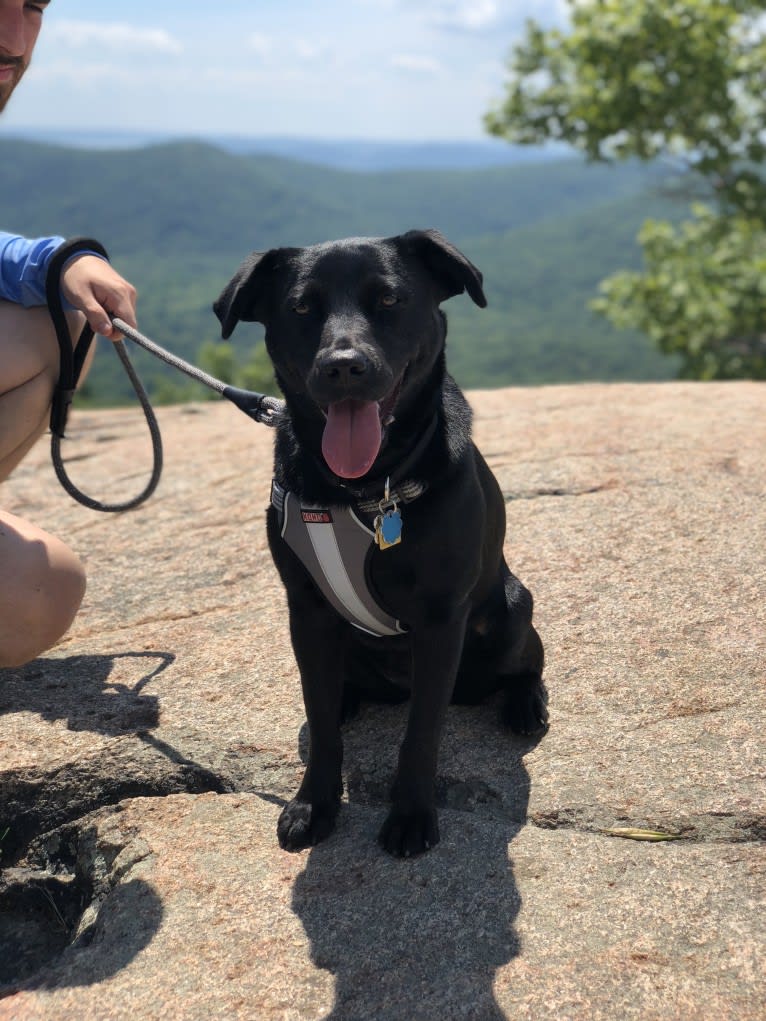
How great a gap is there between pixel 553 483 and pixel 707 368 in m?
10.1

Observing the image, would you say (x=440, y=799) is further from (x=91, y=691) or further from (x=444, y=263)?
(x=444, y=263)

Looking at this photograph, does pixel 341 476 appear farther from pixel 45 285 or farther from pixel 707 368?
pixel 707 368

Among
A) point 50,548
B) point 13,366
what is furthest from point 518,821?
point 13,366

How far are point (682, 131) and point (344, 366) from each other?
1289 cm

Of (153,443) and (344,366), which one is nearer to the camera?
(344,366)

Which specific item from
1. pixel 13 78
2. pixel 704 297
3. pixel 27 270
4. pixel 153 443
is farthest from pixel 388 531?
pixel 704 297

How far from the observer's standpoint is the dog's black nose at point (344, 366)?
2189 millimetres

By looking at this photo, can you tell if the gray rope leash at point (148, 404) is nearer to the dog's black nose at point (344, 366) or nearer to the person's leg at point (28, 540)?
the person's leg at point (28, 540)

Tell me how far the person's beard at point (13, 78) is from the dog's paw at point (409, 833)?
2449mm

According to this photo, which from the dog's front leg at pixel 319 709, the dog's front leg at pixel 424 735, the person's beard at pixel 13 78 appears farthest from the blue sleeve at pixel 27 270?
the dog's front leg at pixel 424 735

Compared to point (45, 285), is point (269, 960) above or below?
below

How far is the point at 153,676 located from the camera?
3277 mm

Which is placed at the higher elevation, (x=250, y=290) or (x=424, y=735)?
(x=250, y=290)

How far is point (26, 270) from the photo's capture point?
123 inches
